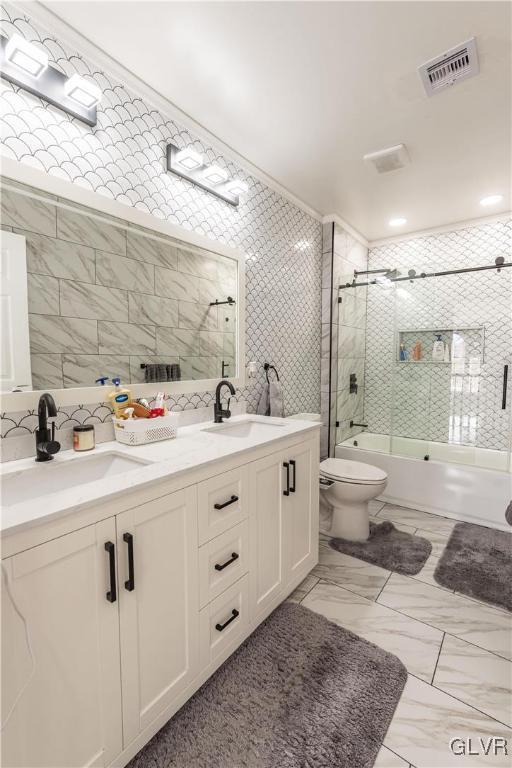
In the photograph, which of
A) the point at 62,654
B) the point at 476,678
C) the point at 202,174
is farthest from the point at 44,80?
the point at 476,678

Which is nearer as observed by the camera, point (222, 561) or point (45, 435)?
point (45, 435)

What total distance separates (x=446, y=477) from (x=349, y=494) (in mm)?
1042

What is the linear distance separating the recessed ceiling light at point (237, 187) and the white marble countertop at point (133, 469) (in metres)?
1.41

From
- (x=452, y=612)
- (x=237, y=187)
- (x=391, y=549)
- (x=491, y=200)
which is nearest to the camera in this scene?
(x=452, y=612)

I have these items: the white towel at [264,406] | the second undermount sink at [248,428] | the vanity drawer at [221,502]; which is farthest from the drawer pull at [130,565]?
the white towel at [264,406]

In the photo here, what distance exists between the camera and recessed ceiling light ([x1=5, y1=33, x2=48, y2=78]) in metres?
1.15

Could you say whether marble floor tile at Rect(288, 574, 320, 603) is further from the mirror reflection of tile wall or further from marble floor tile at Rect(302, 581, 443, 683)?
the mirror reflection of tile wall

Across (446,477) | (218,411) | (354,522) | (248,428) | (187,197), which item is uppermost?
(187,197)

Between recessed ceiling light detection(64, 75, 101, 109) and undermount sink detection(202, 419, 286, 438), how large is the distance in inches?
58.4

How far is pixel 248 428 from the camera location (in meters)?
2.10

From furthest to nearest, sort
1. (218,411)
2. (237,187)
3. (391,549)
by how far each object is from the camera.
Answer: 1. (391,549)
2. (237,187)
3. (218,411)

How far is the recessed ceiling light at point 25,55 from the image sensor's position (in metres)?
1.15

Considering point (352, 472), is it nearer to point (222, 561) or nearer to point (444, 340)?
point (222, 561)

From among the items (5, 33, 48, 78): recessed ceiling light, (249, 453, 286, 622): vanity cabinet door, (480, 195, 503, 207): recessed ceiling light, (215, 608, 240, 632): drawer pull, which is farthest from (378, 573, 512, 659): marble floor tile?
(480, 195, 503, 207): recessed ceiling light
